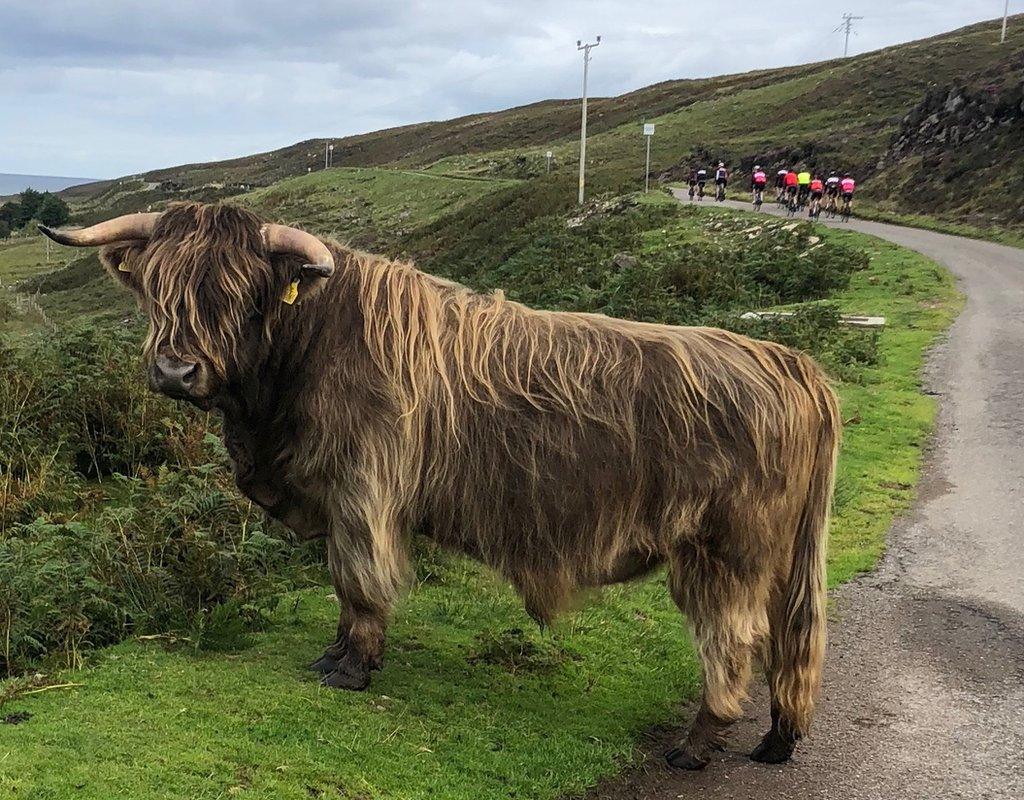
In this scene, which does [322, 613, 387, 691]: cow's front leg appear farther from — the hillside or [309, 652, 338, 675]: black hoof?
the hillside

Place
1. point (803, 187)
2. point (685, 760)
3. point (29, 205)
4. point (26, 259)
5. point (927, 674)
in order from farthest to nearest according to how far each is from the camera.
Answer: point (29, 205) < point (26, 259) < point (803, 187) < point (927, 674) < point (685, 760)

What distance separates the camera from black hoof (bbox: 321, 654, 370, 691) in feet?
13.3

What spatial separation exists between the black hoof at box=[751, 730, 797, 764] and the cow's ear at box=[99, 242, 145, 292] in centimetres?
345

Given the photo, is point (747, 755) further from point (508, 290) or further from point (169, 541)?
point (508, 290)

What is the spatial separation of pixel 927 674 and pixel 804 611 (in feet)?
4.86

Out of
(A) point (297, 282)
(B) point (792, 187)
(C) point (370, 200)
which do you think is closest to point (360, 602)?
(A) point (297, 282)

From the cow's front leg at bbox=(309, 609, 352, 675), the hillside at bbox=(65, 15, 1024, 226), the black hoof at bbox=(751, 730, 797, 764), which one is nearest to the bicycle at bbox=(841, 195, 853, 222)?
the hillside at bbox=(65, 15, 1024, 226)

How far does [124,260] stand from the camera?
3.85 m

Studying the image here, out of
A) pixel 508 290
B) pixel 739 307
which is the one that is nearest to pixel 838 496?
pixel 739 307

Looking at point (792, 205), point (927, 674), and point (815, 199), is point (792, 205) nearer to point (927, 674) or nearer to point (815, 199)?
point (815, 199)

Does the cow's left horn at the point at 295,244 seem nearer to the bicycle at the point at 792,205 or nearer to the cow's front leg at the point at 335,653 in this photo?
the cow's front leg at the point at 335,653

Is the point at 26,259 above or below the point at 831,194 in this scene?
below

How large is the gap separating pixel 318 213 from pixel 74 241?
52385 millimetres

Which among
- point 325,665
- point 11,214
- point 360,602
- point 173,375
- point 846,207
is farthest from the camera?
point 11,214
